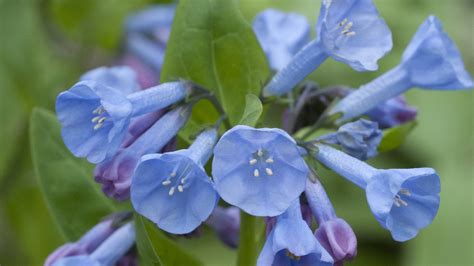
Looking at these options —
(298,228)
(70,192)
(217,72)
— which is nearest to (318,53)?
(217,72)

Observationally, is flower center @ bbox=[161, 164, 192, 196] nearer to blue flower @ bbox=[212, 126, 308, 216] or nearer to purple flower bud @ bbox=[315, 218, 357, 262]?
blue flower @ bbox=[212, 126, 308, 216]

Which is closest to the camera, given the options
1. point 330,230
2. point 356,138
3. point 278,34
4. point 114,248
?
point 330,230

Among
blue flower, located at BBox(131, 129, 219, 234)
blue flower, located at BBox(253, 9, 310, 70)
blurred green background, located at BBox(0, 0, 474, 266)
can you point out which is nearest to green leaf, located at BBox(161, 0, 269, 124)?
blue flower, located at BBox(253, 9, 310, 70)

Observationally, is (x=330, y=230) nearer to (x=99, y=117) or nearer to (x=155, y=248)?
(x=155, y=248)

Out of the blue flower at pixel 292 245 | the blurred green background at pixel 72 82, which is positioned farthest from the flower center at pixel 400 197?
the blurred green background at pixel 72 82

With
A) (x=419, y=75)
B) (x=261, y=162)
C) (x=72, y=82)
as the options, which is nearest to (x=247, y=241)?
(x=261, y=162)
